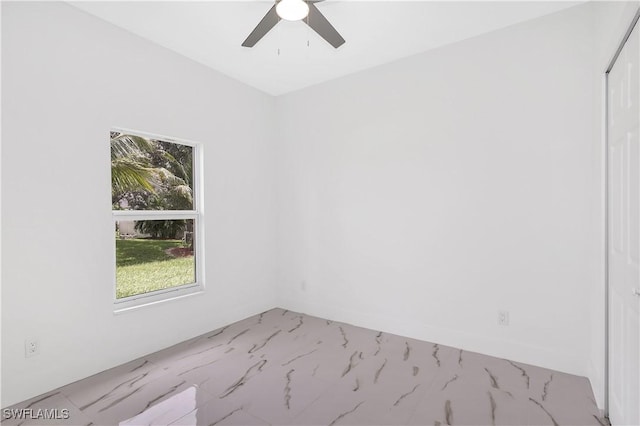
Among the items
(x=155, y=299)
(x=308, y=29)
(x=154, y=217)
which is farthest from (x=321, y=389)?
(x=308, y=29)

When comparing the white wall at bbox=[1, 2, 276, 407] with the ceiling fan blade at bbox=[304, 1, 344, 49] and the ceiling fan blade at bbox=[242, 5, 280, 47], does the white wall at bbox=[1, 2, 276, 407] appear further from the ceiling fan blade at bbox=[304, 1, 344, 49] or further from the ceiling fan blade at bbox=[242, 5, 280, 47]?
the ceiling fan blade at bbox=[304, 1, 344, 49]

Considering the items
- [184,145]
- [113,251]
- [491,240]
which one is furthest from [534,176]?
[113,251]

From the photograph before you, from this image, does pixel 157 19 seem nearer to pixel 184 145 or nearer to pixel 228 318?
pixel 184 145

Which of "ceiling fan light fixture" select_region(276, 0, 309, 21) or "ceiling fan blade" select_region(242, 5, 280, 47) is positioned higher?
"ceiling fan light fixture" select_region(276, 0, 309, 21)

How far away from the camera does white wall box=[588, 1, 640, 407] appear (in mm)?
1877

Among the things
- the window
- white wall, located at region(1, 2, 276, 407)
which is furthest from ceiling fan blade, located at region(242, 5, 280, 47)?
the window

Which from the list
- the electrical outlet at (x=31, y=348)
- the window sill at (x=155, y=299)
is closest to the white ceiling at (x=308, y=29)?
the window sill at (x=155, y=299)

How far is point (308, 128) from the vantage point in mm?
4016

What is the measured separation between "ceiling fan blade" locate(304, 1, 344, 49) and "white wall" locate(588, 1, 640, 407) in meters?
1.58

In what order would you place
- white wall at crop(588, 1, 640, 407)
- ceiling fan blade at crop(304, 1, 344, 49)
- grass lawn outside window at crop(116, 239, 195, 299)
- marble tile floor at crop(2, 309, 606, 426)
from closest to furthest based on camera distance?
1. white wall at crop(588, 1, 640, 407)
2. marble tile floor at crop(2, 309, 606, 426)
3. ceiling fan blade at crop(304, 1, 344, 49)
4. grass lawn outside window at crop(116, 239, 195, 299)

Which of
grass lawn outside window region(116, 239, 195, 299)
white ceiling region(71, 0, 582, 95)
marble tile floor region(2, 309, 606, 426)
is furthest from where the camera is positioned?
grass lawn outside window region(116, 239, 195, 299)

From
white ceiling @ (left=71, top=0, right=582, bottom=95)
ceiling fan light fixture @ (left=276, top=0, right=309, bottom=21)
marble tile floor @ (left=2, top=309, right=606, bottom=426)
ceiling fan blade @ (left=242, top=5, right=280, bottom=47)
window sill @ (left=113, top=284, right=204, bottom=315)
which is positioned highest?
white ceiling @ (left=71, top=0, right=582, bottom=95)

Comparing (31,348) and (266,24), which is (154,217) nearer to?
(31,348)

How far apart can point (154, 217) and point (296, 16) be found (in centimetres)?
213
